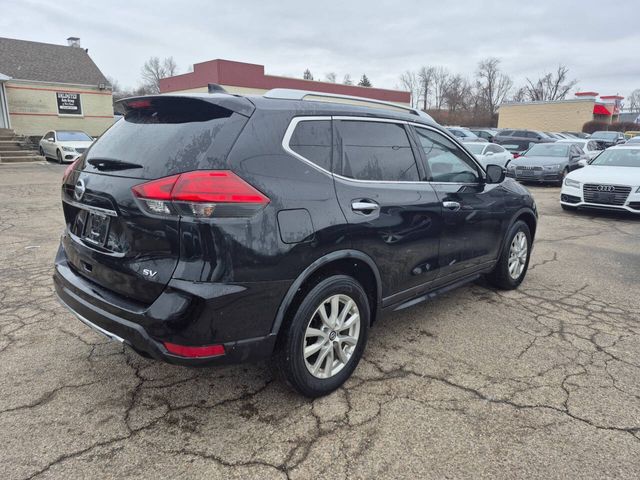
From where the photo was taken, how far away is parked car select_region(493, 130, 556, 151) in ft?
79.4

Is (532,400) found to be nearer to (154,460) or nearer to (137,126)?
(154,460)

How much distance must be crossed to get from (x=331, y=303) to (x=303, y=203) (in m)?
0.67

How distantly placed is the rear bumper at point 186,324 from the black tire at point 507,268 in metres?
3.02

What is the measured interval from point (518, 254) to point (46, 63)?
2945 cm

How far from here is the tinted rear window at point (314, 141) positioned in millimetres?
2684

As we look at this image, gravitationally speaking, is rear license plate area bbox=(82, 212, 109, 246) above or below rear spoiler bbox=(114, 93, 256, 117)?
below

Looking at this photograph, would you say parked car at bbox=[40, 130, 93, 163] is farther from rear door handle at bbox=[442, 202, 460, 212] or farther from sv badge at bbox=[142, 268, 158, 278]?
sv badge at bbox=[142, 268, 158, 278]

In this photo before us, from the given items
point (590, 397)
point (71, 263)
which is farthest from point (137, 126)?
point (590, 397)

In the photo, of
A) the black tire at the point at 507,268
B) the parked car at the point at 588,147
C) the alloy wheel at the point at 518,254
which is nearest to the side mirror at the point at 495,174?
the black tire at the point at 507,268

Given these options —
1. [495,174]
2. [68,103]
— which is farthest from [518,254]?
[68,103]

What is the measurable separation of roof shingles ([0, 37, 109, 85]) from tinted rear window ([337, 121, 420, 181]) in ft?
89.8

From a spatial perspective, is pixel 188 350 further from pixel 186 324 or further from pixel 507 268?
pixel 507 268

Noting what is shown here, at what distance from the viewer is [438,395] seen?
117 inches

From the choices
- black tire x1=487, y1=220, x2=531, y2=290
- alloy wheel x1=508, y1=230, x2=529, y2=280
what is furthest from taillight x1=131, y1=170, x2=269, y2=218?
alloy wheel x1=508, y1=230, x2=529, y2=280
